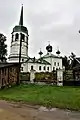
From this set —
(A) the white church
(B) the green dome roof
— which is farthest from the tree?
(B) the green dome roof

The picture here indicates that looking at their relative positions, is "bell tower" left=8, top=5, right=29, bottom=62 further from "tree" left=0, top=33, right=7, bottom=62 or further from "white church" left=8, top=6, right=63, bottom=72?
"tree" left=0, top=33, right=7, bottom=62

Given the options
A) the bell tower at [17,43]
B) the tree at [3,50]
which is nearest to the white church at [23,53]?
the bell tower at [17,43]

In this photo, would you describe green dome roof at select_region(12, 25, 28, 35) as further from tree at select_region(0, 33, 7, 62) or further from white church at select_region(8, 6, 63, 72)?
tree at select_region(0, 33, 7, 62)

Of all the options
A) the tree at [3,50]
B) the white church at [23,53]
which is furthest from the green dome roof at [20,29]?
the tree at [3,50]

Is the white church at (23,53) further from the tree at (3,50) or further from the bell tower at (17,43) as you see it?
the tree at (3,50)

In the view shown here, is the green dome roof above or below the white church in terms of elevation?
above

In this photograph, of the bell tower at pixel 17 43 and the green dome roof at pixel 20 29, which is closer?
the green dome roof at pixel 20 29

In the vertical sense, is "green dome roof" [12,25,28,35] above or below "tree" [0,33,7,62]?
above

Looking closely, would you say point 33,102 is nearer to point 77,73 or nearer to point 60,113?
point 60,113

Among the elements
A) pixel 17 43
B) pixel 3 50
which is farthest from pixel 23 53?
pixel 3 50

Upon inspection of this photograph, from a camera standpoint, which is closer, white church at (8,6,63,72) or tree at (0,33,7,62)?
white church at (8,6,63,72)

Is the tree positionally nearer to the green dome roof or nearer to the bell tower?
the bell tower

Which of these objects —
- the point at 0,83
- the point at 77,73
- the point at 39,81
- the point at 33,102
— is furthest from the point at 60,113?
the point at 77,73

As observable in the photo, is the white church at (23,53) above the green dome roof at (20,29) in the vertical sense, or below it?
below
